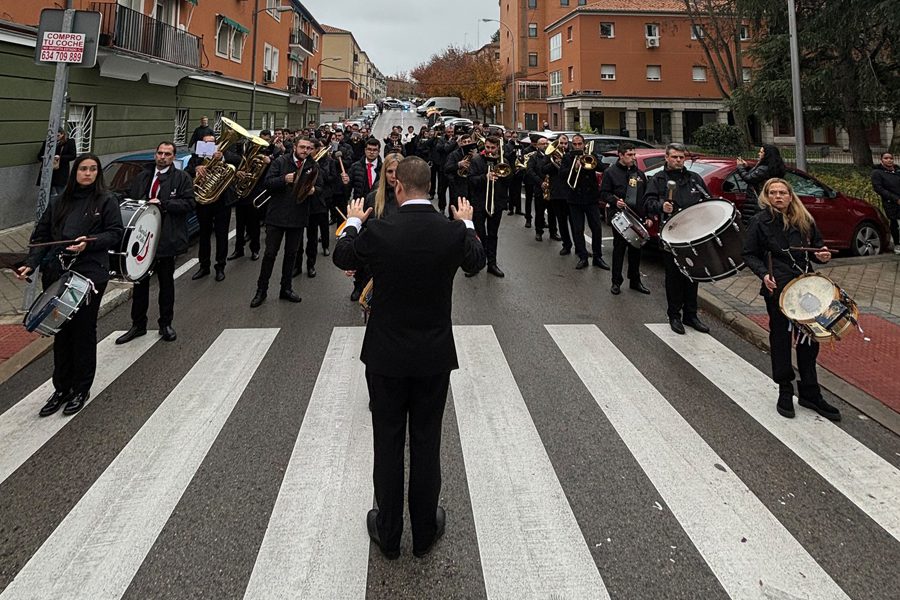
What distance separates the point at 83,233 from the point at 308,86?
1560 inches

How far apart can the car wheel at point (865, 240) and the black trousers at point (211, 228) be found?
10511 mm

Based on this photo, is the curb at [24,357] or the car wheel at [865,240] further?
the car wheel at [865,240]

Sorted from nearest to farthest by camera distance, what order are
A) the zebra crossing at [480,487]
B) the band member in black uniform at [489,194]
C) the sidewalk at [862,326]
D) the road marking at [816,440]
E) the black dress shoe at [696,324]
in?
1. the zebra crossing at [480,487]
2. the road marking at [816,440]
3. the sidewalk at [862,326]
4. the black dress shoe at [696,324]
5. the band member in black uniform at [489,194]

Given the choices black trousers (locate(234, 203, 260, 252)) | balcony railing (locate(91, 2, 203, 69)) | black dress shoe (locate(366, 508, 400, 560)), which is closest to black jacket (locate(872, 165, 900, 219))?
black dress shoe (locate(366, 508, 400, 560))

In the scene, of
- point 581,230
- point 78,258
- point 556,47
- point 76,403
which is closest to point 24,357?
point 76,403

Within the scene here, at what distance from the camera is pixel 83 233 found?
4.12 m

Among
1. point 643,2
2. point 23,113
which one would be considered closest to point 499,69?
point 643,2

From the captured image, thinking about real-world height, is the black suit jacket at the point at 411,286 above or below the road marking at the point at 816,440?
above

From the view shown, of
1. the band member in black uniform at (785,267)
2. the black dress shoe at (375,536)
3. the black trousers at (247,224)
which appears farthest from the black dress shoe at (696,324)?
the black trousers at (247,224)

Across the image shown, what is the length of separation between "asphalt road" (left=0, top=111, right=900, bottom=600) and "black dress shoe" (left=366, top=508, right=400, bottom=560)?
4 cm

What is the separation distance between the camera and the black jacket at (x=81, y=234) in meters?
4.11

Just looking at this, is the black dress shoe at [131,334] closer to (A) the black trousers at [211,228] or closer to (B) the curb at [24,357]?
(B) the curb at [24,357]

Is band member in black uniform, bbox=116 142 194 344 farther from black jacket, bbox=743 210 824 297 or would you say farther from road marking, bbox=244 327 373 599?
black jacket, bbox=743 210 824 297

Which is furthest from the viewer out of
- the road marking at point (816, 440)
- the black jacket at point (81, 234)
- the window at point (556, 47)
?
Answer: the window at point (556, 47)
